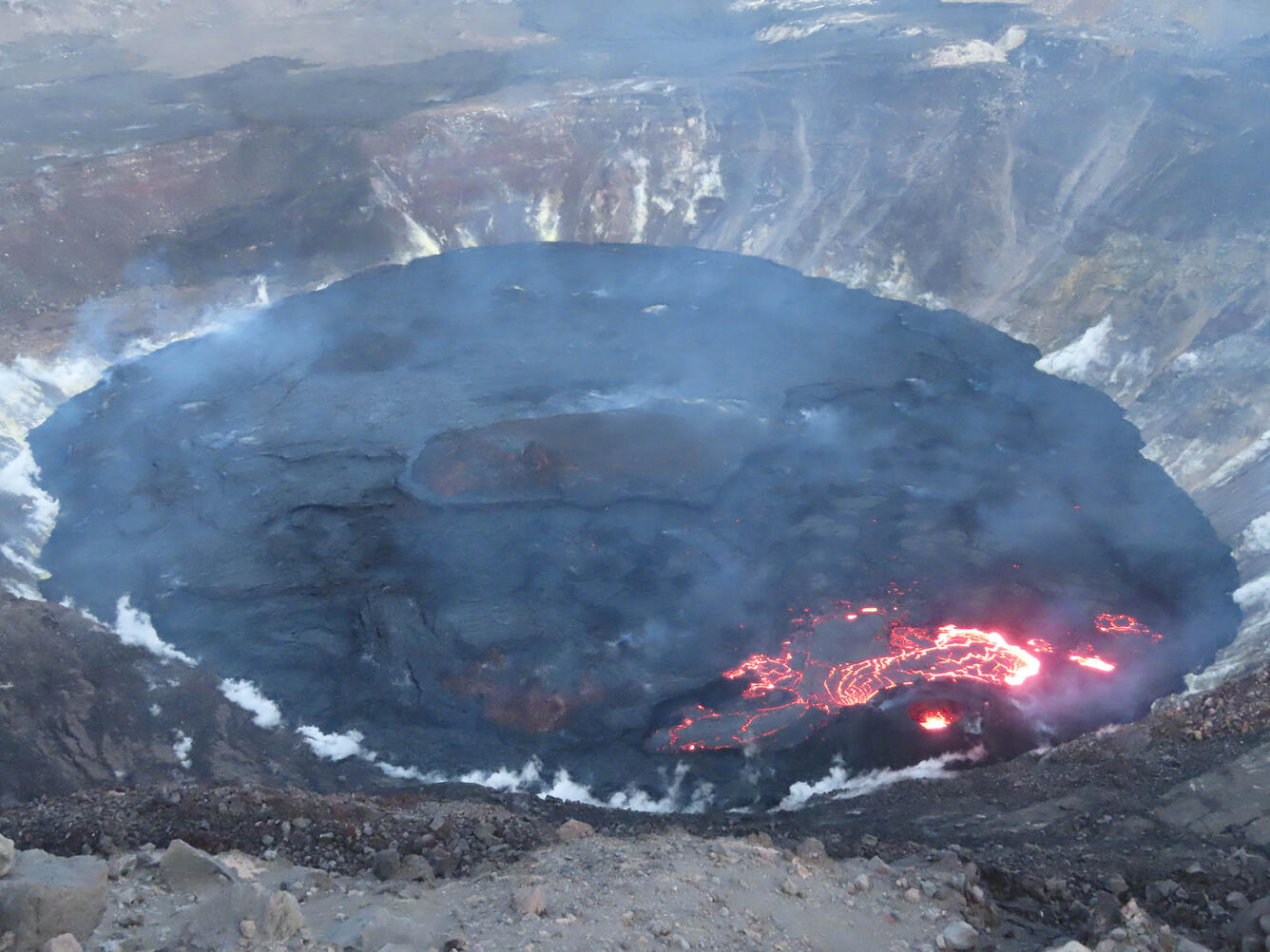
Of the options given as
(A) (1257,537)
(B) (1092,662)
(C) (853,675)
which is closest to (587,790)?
(C) (853,675)

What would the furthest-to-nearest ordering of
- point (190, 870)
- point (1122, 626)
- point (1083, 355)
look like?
point (1083, 355)
point (1122, 626)
point (190, 870)

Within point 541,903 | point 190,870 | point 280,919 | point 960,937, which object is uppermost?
point 280,919

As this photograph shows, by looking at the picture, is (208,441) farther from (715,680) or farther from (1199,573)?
(1199,573)

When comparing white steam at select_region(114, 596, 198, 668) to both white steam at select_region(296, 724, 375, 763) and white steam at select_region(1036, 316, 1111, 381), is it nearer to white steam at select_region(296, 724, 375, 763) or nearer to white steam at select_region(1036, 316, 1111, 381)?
white steam at select_region(296, 724, 375, 763)

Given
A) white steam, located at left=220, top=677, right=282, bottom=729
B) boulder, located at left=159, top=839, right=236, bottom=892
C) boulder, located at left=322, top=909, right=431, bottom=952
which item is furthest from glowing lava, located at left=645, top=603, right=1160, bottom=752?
boulder, located at left=159, top=839, right=236, bottom=892

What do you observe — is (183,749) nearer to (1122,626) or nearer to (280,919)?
(280,919)

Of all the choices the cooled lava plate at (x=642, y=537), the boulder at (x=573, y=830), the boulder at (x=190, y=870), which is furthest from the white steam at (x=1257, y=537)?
the boulder at (x=190, y=870)

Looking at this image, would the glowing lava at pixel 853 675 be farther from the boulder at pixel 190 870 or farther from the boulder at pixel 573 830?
the boulder at pixel 190 870
